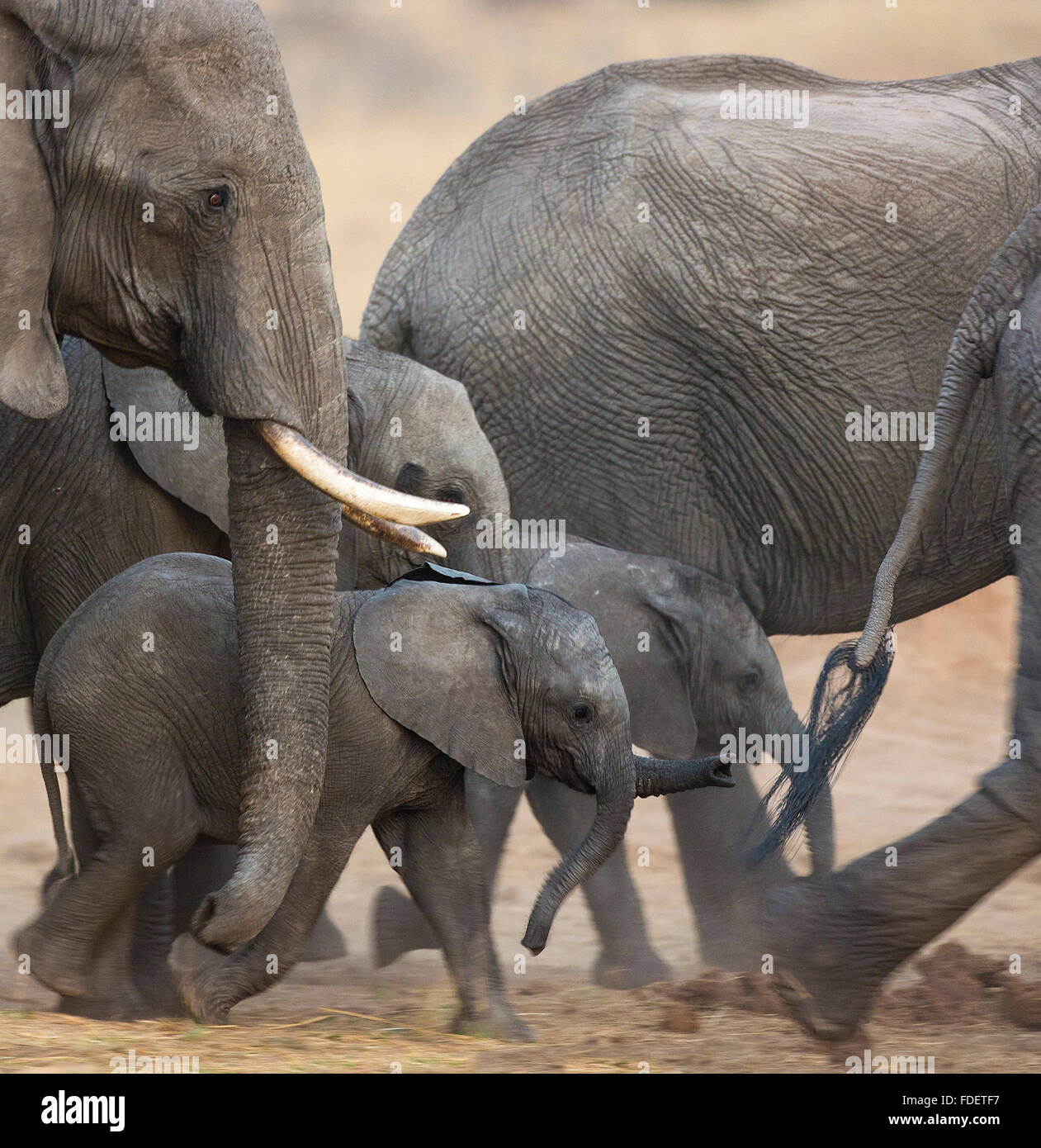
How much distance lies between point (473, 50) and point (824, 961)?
37.7 feet

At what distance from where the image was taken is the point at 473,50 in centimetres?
1356

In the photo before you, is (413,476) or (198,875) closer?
(198,875)

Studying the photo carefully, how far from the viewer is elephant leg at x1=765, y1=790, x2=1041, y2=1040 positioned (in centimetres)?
289

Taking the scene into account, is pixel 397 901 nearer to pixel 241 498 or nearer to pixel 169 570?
pixel 169 570

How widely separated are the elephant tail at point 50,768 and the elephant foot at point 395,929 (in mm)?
871

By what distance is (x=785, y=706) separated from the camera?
421 centimetres

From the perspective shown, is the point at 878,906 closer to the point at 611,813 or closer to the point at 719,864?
the point at 611,813

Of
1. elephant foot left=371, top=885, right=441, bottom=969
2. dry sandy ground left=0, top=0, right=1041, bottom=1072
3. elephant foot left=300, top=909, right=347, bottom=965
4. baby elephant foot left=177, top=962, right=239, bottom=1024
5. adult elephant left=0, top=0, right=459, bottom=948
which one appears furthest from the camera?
elephant foot left=300, top=909, right=347, bottom=965

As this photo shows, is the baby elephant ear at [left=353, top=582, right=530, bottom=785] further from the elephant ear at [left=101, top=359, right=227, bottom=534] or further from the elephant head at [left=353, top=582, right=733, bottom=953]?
the elephant ear at [left=101, top=359, right=227, bottom=534]

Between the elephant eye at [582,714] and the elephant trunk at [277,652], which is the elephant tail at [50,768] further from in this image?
the elephant eye at [582,714]

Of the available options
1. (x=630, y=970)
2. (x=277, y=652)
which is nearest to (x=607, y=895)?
(x=630, y=970)

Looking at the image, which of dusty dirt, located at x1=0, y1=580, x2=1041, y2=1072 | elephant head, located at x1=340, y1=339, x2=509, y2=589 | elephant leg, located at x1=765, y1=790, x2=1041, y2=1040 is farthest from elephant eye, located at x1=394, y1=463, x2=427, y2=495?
elephant leg, located at x1=765, y1=790, x2=1041, y2=1040

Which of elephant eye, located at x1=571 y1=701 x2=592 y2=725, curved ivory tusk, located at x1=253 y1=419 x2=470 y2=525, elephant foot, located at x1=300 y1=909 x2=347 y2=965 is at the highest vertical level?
curved ivory tusk, located at x1=253 y1=419 x2=470 y2=525

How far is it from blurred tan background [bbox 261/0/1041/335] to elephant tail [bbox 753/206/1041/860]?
973 centimetres
